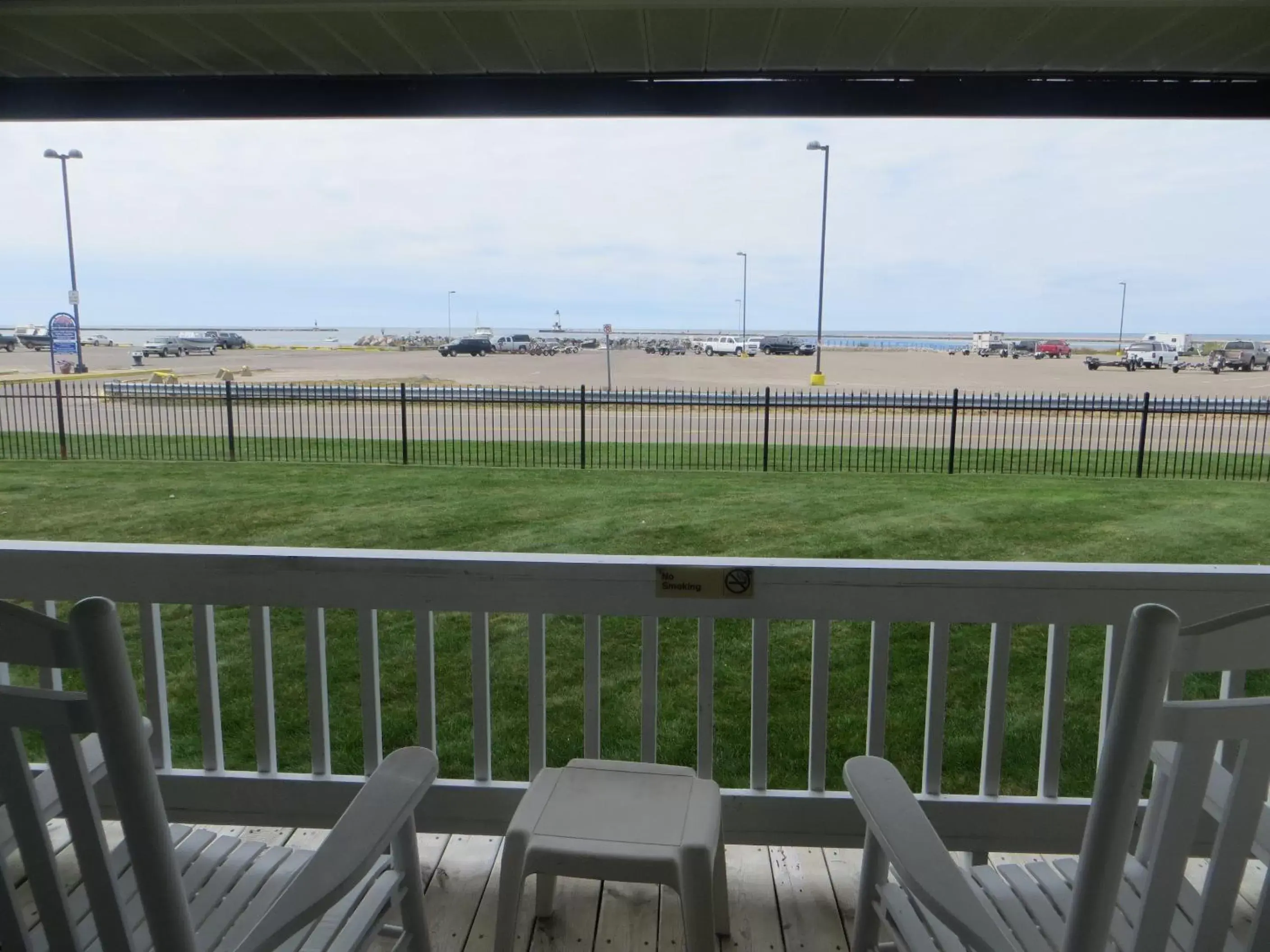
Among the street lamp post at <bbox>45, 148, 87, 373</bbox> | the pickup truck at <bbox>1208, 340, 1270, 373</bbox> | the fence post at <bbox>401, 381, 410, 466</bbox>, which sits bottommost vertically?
the fence post at <bbox>401, 381, 410, 466</bbox>

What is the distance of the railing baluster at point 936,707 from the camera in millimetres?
1744

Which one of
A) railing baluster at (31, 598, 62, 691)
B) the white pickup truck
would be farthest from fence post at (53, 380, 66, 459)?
the white pickup truck

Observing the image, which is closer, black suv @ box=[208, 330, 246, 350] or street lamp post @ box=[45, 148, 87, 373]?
street lamp post @ box=[45, 148, 87, 373]

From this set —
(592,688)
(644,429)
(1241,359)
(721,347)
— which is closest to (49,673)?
(592,688)

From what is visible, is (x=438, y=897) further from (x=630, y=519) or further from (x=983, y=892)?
(x=630, y=519)

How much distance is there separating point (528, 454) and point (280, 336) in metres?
24.6

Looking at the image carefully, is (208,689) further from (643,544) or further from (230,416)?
(230,416)

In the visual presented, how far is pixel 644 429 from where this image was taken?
13.0 metres

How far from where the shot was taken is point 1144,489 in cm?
892

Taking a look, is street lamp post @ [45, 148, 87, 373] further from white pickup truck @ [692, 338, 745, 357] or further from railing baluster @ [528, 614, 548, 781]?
white pickup truck @ [692, 338, 745, 357]

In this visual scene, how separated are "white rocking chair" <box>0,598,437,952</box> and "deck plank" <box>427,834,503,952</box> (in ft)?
1.66

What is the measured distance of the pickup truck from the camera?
59.8 feet

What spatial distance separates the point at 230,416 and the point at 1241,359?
19.4 metres

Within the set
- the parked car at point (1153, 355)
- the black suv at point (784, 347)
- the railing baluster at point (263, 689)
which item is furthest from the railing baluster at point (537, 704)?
the black suv at point (784, 347)
